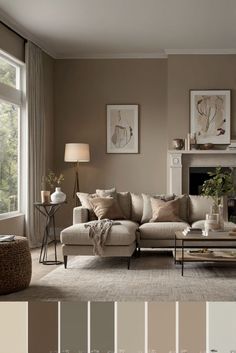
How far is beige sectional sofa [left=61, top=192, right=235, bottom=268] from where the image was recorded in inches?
239

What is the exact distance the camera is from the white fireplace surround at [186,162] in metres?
9.19

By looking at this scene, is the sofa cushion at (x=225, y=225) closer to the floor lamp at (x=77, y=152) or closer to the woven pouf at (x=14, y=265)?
the floor lamp at (x=77, y=152)

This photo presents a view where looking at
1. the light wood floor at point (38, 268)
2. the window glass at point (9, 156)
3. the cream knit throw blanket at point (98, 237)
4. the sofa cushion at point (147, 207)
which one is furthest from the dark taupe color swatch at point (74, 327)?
the window glass at point (9, 156)

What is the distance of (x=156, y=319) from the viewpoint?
37.8 inches

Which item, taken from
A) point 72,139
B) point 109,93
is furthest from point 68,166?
point 109,93

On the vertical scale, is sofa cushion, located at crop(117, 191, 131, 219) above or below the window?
below

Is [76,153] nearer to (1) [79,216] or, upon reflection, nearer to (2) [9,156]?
(2) [9,156]

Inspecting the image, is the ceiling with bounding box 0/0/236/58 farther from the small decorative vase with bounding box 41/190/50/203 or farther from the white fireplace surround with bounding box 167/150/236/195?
the small decorative vase with bounding box 41/190/50/203

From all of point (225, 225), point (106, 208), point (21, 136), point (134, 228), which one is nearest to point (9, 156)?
point (21, 136)

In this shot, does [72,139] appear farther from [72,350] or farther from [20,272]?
[72,350]

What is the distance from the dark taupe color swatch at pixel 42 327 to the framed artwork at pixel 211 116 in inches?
331

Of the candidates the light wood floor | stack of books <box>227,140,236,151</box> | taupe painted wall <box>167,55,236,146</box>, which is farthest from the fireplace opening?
the light wood floor

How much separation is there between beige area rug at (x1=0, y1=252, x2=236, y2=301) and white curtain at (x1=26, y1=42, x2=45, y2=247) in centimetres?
151

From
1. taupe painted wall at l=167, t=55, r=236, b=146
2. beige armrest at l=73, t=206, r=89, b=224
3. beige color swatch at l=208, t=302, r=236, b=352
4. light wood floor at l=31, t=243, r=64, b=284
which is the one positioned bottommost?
light wood floor at l=31, t=243, r=64, b=284
